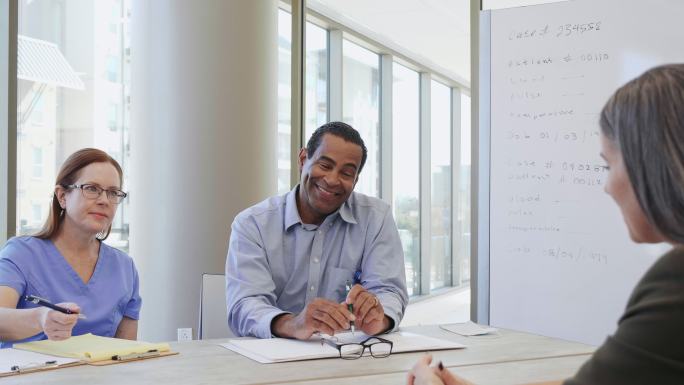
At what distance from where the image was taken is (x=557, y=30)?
2979mm

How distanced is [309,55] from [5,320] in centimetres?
410

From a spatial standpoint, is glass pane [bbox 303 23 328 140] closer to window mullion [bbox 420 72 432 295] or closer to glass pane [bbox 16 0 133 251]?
glass pane [bbox 16 0 133 251]

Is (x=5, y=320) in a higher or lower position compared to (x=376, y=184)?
lower

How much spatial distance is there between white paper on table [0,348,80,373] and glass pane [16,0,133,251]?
1.87 m

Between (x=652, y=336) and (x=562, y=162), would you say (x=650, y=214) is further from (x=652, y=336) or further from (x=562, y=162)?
(x=562, y=162)

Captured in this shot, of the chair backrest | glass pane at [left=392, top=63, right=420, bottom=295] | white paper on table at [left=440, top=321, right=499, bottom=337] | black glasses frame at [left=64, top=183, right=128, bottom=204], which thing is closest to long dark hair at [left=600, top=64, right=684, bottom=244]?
white paper on table at [left=440, top=321, right=499, bottom=337]

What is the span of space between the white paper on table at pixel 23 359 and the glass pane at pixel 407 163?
212 inches

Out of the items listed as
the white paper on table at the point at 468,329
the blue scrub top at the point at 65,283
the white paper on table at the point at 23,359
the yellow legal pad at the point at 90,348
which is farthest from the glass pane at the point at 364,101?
the white paper on table at the point at 23,359

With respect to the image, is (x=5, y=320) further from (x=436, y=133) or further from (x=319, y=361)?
(x=436, y=133)

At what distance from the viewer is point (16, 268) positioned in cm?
200

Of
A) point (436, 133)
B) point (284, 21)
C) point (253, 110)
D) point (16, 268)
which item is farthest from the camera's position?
point (436, 133)

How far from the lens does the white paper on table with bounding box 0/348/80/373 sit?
1537 mm

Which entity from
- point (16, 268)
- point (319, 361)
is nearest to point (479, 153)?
point (319, 361)

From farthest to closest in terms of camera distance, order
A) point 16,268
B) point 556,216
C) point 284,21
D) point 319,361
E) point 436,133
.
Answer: point 436,133 → point 284,21 → point 556,216 → point 16,268 → point 319,361
